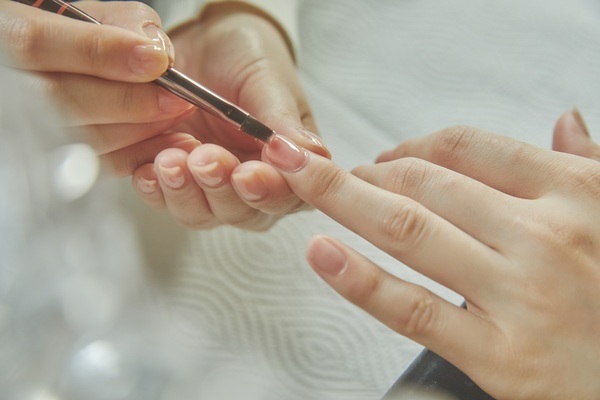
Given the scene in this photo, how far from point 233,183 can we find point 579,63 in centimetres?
43

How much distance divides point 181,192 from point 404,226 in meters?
0.17

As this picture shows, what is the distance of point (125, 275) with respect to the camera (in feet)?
1.07

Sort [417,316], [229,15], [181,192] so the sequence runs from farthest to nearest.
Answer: [229,15]
[181,192]
[417,316]

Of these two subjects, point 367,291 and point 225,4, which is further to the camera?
point 225,4

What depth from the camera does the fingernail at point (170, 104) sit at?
0.36 meters

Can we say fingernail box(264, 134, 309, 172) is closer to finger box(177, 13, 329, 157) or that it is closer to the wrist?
finger box(177, 13, 329, 157)

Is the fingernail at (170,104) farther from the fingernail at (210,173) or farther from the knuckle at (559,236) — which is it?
the knuckle at (559,236)

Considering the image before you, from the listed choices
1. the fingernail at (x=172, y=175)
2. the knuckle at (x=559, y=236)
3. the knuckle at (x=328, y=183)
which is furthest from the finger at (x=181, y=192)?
the knuckle at (x=559, y=236)

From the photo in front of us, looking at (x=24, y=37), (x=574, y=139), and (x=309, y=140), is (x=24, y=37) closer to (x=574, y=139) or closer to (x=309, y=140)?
(x=309, y=140)

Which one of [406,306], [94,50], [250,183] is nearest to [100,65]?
[94,50]

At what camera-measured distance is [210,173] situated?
38 cm

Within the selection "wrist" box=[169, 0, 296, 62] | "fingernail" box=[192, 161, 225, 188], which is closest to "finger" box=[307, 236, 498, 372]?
"fingernail" box=[192, 161, 225, 188]

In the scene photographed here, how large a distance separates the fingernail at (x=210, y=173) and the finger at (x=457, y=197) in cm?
10

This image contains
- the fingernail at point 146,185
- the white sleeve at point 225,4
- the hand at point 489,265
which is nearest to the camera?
the hand at point 489,265
